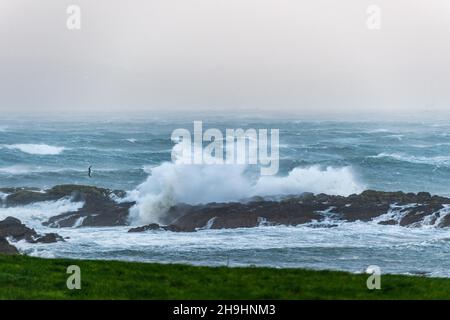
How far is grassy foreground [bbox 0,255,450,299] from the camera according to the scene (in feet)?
38.3

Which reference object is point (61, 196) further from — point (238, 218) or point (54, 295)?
point (54, 295)

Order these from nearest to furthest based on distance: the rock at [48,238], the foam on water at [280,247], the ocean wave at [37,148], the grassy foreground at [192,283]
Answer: the grassy foreground at [192,283], the foam on water at [280,247], the rock at [48,238], the ocean wave at [37,148]

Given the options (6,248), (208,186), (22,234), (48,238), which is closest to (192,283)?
(6,248)

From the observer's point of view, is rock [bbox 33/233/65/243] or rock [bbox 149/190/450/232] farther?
rock [bbox 149/190/450/232]

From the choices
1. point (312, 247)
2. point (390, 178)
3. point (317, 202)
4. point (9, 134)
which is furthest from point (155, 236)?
point (9, 134)

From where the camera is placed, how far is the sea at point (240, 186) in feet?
77.3

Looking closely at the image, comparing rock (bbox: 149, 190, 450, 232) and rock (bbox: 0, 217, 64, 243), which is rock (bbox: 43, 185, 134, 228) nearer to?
rock (bbox: 149, 190, 450, 232)

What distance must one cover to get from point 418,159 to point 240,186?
30138mm

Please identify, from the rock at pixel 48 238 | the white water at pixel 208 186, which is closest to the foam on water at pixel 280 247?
the rock at pixel 48 238

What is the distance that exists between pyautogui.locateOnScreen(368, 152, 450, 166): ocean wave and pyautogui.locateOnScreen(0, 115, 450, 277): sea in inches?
3.9

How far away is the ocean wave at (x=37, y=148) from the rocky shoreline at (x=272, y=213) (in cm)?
3501

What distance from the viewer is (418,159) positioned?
209 feet

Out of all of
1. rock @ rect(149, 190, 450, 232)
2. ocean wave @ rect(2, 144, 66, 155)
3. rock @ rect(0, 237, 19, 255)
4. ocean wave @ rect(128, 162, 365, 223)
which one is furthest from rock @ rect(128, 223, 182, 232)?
ocean wave @ rect(2, 144, 66, 155)

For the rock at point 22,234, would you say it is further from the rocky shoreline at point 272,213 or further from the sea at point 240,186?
the sea at point 240,186
